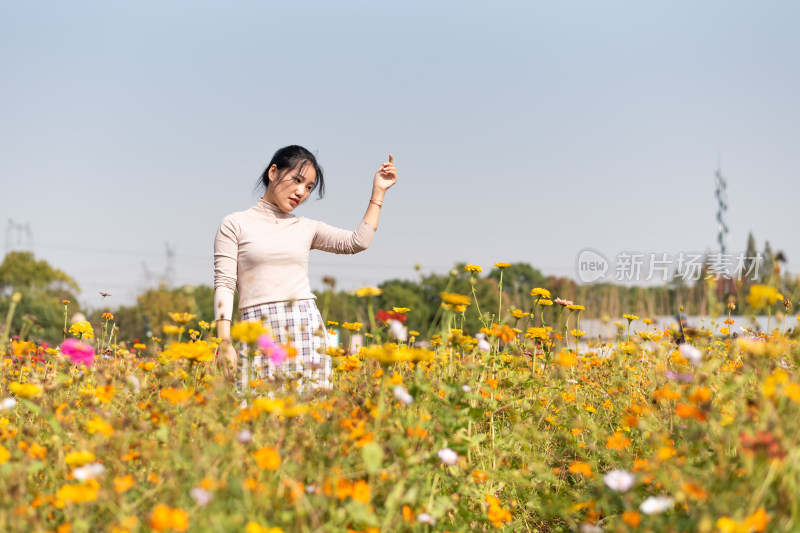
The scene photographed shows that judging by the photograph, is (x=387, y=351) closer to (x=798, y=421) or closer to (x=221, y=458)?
(x=221, y=458)

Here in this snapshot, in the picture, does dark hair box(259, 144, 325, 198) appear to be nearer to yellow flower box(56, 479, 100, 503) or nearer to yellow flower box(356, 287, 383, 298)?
yellow flower box(356, 287, 383, 298)

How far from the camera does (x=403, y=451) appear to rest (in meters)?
2.09

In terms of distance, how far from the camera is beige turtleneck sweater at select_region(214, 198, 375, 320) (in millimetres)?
3656

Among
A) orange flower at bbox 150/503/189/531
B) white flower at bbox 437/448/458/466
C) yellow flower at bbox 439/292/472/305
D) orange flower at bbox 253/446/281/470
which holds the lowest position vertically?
orange flower at bbox 150/503/189/531

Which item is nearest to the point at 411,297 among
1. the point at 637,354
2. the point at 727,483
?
the point at 637,354

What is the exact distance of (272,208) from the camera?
397 cm

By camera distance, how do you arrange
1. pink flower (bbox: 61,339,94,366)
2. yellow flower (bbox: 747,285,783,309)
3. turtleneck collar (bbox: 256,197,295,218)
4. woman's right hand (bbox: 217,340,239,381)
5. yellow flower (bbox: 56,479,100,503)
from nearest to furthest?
yellow flower (bbox: 56,479,100,503), yellow flower (bbox: 747,285,783,309), pink flower (bbox: 61,339,94,366), woman's right hand (bbox: 217,340,239,381), turtleneck collar (bbox: 256,197,295,218)

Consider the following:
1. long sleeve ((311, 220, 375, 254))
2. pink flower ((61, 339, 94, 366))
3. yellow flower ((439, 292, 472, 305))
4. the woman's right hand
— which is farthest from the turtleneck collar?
yellow flower ((439, 292, 472, 305))

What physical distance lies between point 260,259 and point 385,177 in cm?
92

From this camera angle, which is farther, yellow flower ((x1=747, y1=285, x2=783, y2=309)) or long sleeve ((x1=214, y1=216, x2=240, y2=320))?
long sleeve ((x1=214, y1=216, x2=240, y2=320))

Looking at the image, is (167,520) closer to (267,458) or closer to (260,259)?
(267,458)

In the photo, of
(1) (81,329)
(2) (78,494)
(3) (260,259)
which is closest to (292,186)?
(3) (260,259)

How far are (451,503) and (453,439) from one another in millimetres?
242

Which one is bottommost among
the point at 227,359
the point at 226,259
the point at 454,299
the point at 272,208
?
the point at 227,359
